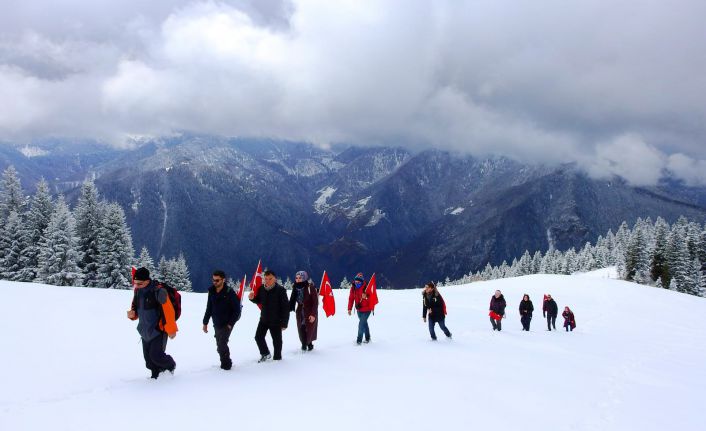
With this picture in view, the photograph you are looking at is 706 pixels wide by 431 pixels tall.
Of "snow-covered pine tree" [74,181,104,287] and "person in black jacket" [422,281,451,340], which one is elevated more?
"snow-covered pine tree" [74,181,104,287]

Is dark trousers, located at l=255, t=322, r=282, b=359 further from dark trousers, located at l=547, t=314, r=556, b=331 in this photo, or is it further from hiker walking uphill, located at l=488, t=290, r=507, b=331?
dark trousers, located at l=547, t=314, r=556, b=331

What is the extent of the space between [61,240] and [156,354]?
37.0 m

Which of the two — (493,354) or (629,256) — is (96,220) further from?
(629,256)

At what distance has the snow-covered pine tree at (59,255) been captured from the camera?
38906 mm

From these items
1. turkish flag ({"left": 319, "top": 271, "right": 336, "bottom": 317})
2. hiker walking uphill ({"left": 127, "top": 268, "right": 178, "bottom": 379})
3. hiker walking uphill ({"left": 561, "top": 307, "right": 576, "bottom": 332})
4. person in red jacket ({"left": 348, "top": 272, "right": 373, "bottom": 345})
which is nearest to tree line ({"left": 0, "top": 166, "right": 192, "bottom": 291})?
turkish flag ({"left": 319, "top": 271, "right": 336, "bottom": 317})

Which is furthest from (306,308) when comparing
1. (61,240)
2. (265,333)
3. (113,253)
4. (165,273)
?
(165,273)

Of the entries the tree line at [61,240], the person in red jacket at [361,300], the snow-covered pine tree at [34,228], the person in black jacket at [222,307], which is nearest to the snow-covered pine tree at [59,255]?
Answer: the tree line at [61,240]

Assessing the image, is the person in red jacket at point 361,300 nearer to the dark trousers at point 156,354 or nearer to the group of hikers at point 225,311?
the group of hikers at point 225,311

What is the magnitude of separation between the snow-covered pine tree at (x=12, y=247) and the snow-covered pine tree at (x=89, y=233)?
15.4 ft

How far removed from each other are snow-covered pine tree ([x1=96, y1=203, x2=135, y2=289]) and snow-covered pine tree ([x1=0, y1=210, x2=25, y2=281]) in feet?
21.2

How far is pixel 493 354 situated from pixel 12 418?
1412cm

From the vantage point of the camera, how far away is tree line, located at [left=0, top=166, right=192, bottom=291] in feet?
129

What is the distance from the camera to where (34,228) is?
143 feet

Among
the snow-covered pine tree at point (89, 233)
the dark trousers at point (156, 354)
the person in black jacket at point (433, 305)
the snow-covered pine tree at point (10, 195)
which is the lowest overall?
Answer: the dark trousers at point (156, 354)
